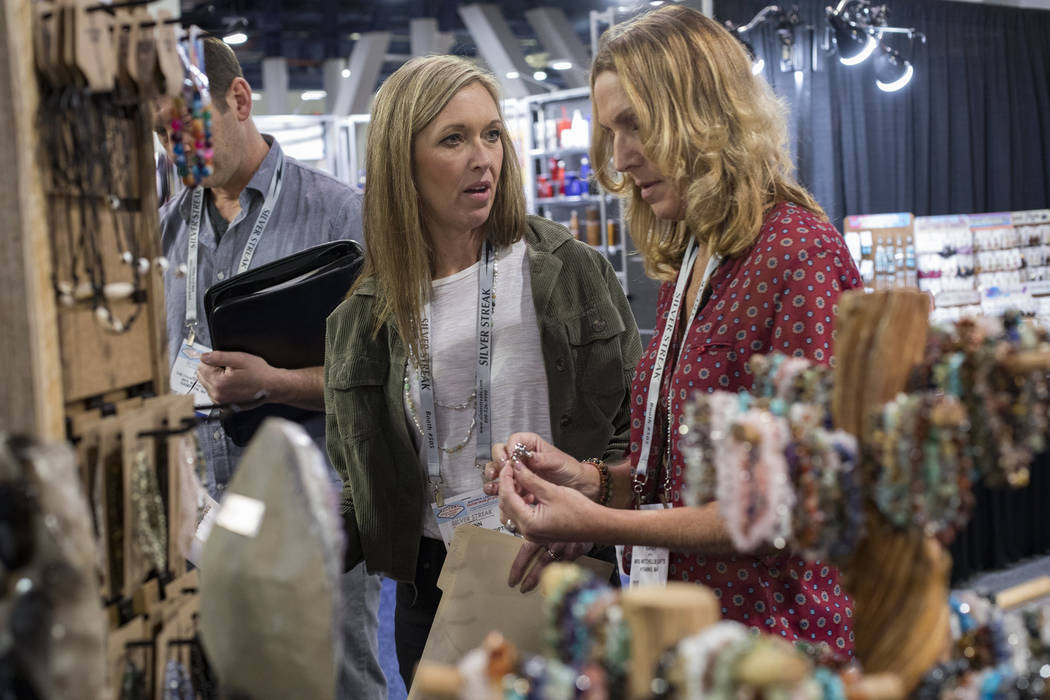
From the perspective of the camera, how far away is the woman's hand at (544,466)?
5.62 ft

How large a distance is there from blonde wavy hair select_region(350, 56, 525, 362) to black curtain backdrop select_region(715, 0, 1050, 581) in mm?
3057

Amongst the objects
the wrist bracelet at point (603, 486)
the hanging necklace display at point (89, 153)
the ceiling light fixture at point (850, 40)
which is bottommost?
the wrist bracelet at point (603, 486)

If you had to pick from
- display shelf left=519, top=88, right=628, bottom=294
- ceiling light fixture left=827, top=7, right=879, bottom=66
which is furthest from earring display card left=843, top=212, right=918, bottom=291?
display shelf left=519, top=88, right=628, bottom=294

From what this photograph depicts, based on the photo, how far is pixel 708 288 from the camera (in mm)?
1537

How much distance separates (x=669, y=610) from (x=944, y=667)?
1.04ft

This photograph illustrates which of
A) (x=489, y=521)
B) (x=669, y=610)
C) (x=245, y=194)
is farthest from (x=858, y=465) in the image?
(x=245, y=194)

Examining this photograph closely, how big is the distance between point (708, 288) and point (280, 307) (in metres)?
1.06

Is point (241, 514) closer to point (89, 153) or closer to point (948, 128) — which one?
point (89, 153)

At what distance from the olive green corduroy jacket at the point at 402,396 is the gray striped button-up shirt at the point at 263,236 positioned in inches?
17.1

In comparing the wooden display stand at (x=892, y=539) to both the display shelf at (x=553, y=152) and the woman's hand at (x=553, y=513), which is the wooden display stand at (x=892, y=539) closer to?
the woman's hand at (x=553, y=513)

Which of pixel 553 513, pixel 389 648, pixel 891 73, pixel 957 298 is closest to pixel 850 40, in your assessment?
pixel 891 73

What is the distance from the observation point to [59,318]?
973 millimetres

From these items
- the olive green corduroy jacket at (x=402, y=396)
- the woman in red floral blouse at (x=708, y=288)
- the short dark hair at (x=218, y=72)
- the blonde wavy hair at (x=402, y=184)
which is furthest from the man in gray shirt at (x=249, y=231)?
the woman in red floral blouse at (x=708, y=288)

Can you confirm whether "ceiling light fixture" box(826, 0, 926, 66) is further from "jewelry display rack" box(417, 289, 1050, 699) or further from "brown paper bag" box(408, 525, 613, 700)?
"jewelry display rack" box(417, 289, 1050, 699)
